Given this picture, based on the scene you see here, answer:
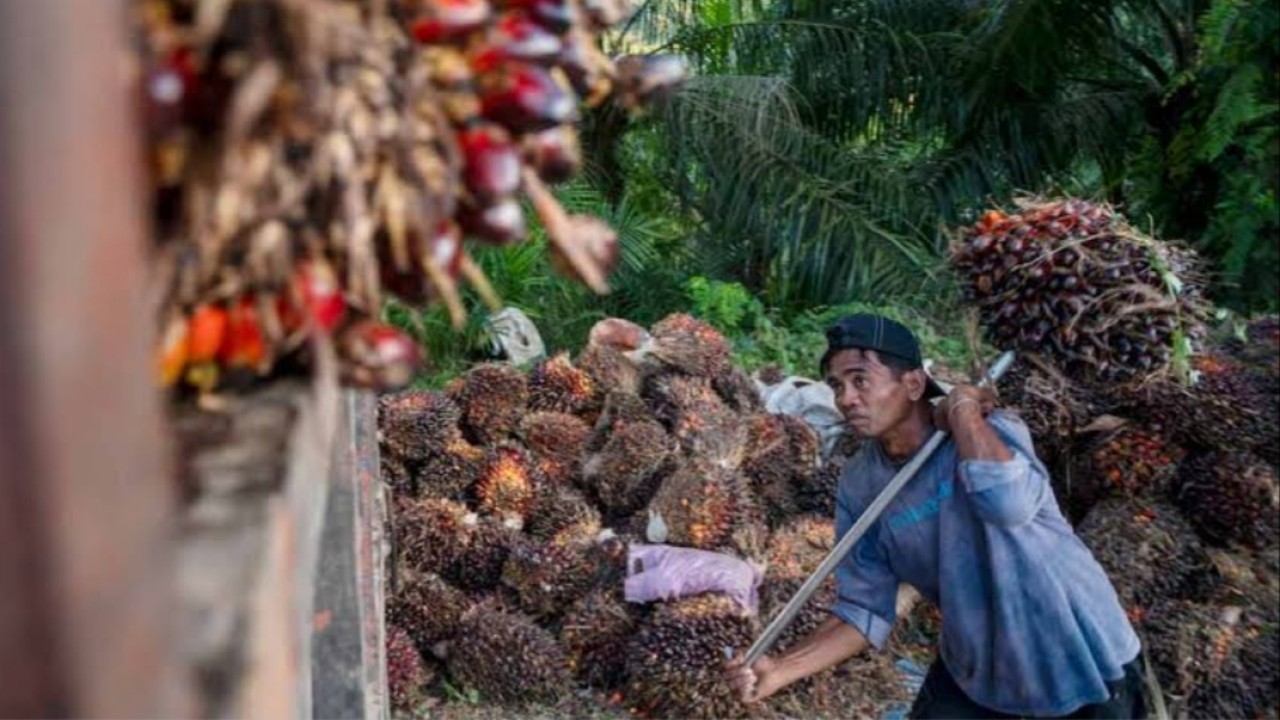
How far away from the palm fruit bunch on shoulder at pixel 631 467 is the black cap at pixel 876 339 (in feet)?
7.69

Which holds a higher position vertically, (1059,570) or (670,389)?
(1059,570)

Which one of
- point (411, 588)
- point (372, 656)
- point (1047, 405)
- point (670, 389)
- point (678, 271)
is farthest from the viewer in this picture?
point (678, 271)

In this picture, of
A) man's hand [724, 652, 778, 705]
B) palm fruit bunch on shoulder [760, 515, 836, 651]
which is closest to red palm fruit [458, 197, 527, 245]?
man's hand [724, 652, 778, 705]

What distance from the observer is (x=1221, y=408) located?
15.7 feet

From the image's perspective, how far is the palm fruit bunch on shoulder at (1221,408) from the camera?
15.7 feet

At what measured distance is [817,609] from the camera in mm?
4984

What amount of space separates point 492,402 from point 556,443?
35cm

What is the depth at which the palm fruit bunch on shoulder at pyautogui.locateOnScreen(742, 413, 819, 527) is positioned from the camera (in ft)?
18.1

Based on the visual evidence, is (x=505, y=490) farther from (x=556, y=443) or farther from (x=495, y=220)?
(x=495, y=220)

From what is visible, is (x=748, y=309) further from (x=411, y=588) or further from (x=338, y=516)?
(x=338, y=516)

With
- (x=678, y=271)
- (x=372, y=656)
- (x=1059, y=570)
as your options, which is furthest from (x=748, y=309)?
(x=372, y=656)

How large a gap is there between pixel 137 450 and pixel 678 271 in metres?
8.80

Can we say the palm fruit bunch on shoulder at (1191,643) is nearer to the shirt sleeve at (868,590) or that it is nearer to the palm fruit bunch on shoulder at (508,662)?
the shirt sleeve at (868,590)

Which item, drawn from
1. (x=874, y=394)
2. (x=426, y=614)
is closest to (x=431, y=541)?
(x=426, y=614)
